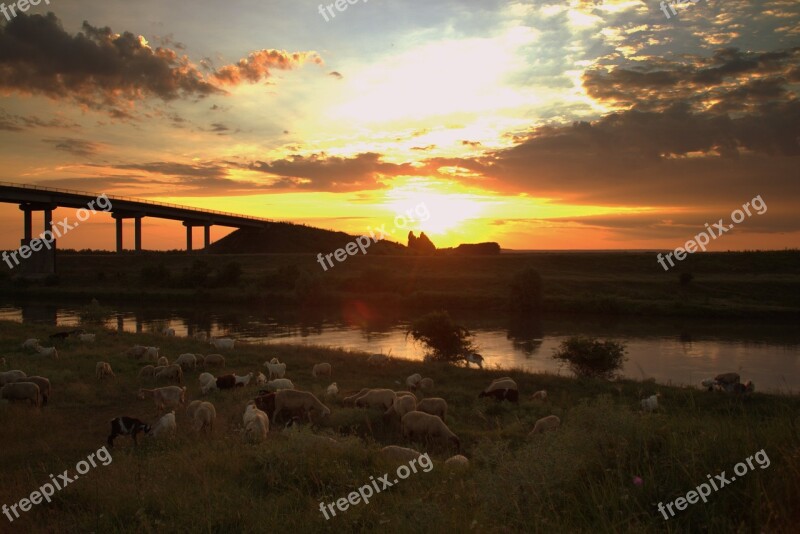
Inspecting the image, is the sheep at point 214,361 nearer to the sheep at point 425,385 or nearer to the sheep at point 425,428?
the sheep at point 425,385

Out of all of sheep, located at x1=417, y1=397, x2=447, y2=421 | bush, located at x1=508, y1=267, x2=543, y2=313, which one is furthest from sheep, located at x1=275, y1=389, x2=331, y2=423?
bush, located at x1=508, y1=267, x2=543, y2=313

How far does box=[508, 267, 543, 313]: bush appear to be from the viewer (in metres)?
62.0

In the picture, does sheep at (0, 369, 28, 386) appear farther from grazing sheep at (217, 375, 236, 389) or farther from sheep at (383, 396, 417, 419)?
sheep at (383, 396, 417, 419)

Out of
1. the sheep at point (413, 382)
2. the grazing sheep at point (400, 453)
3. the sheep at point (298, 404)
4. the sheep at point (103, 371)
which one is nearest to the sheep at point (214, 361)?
the sheep at point (103, 371)

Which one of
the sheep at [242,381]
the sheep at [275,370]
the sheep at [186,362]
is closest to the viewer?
the sheep at [242,381]

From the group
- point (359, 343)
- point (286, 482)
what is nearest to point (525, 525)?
point (286, 482)

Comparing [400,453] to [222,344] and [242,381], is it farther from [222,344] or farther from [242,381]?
[222,344]

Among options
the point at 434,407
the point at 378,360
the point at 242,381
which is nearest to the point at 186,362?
the point at 242,381

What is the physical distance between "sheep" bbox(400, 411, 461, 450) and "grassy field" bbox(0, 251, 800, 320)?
51.2 metres

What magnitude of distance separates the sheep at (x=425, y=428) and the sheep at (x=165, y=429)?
17.7 ft

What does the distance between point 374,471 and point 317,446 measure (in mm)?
1071

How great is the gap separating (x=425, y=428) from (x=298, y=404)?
3616 mm

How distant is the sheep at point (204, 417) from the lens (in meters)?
12.4

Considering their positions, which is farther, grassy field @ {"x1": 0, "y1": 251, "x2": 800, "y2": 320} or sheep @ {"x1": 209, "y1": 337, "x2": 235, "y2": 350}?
grassy field @ {"x1": 0, "y1": 251, "x2": 800, "y2": 320}
